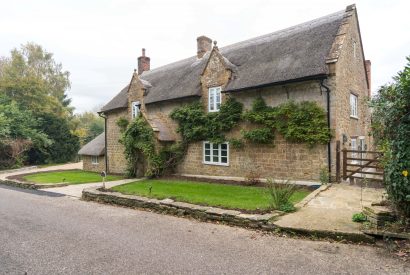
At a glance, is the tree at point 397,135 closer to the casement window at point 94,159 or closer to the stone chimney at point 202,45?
the stone chimney at point 202,45

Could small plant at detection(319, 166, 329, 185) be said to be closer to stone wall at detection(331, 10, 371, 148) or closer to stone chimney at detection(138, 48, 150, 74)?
stone wall at detection(331, 10, 371, 148)

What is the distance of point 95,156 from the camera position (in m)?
25.2

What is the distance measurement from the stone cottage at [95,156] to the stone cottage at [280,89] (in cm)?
683

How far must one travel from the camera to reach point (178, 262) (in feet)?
17.5

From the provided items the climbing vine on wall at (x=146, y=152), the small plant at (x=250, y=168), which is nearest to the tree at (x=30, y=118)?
the climbing vine on wall at (x=146, y=152)

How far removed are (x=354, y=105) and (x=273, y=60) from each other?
557cm

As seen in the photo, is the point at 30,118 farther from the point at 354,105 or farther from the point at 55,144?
the point at 354,105

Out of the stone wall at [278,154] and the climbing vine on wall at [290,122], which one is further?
the stone wall at [278,154]

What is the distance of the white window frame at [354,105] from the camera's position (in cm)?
1542

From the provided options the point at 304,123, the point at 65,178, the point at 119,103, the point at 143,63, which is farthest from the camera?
the point at 143,63

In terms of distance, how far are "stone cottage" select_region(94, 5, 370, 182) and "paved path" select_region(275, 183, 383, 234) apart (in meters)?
2.54

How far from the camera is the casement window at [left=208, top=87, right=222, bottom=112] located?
656 inches

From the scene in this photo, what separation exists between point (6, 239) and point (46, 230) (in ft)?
3.09

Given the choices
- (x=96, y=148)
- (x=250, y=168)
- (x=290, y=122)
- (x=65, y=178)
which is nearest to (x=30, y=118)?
(x=96, y=148)
